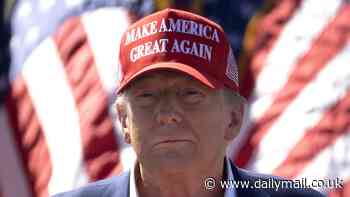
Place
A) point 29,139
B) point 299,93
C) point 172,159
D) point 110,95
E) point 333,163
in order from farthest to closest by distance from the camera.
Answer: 1. point 29,139
2. point 110,95
3. point 299,93
4. point 333,163
5. point 172,159

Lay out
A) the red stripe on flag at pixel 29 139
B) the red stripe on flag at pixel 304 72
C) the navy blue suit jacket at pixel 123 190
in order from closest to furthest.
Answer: the navy blue suit jacket at pixel 123 190, the red stripe on flag at pixel 304 72, the red stripe on flag at pixel 29 139

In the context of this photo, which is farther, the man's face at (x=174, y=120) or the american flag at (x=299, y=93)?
the american flag at (x=299, y=93)

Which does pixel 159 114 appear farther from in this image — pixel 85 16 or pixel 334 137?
pixel 85 16

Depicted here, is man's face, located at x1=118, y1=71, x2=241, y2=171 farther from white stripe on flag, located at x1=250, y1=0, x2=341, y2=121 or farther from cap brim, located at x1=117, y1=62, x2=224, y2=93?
white stripe on flag, located at x1=250, y1=0, x2=341, y2=121

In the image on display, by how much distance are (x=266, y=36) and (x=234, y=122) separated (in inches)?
40.3

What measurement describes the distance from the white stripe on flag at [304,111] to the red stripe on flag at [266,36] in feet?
0.41

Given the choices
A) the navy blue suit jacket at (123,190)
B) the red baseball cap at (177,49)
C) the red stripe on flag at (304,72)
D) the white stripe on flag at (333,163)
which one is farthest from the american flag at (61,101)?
the red baseball cap at (177,49)

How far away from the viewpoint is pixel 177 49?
1.54m

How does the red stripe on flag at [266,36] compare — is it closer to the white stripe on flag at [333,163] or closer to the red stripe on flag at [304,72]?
the red stripe on flag at [304,72]

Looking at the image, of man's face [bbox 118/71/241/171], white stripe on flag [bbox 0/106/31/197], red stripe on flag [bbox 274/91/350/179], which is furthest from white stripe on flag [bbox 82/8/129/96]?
man's face [bbox 118/71/241/171]

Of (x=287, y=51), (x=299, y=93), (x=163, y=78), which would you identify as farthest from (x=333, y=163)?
(x=163, y=78)

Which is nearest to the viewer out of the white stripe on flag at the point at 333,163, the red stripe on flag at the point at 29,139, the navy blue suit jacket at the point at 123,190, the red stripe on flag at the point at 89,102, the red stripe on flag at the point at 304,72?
the navy blue suit jacket at the point at 123,190

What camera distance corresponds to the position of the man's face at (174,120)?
4.87 ft

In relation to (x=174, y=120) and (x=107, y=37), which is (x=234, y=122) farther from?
(x=107, y=37)
